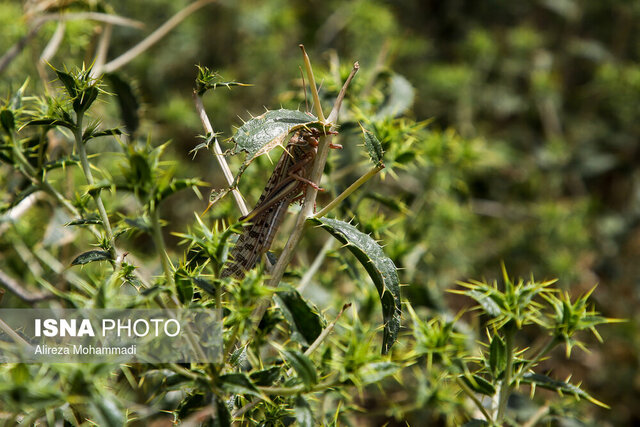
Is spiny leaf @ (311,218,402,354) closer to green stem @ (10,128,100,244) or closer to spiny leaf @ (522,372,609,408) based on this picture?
spiny leaf @ (522,372,609,408)

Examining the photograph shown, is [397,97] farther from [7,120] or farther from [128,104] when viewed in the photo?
[7,120]

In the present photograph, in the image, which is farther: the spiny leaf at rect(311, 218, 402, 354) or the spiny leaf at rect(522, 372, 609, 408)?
the spiny leaf at rect(522, 372, 609, 408)

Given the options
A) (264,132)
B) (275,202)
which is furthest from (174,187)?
(275,202)

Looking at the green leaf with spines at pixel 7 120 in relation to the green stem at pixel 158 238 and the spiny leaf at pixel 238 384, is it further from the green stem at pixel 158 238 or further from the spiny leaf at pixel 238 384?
the spiny leaf at pixel 238 384

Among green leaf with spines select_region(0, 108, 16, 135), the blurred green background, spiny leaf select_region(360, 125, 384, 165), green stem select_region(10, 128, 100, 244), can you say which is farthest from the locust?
the blurred green background

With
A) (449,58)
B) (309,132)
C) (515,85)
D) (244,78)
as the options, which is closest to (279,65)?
(244,78)

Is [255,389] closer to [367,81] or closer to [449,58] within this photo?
[367,81]
